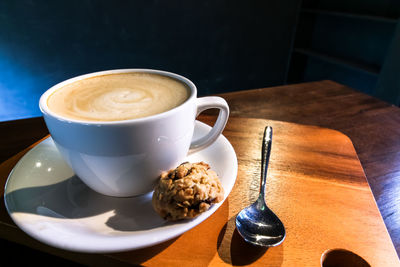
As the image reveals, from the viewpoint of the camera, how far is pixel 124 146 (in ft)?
1.39

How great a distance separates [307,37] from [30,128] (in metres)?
3.24

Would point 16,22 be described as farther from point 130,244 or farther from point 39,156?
point 130,244

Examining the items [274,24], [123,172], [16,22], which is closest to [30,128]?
[123,172]

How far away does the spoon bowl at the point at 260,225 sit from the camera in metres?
0.44

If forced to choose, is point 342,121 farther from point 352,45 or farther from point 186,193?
point 352,45

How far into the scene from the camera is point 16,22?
1862mm

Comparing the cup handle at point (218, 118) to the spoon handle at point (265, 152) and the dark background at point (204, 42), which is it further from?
the dark background at point (204, 42)

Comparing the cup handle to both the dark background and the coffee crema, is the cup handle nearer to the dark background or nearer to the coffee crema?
the coffee crema

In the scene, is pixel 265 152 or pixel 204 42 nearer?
pixel 265 152

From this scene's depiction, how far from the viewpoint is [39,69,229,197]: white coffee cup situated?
1.35 ft

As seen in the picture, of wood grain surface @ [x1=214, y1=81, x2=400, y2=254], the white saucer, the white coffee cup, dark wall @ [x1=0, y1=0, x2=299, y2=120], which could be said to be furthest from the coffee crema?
dark wall @ [x1=0, y1=0, x2=299, y2=120]

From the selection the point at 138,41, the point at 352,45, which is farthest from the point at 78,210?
the point at 352,45

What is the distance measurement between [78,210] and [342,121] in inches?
36.5

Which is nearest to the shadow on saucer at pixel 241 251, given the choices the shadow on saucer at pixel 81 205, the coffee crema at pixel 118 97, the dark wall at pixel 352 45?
the shadow on saucer at pixel 81 205
